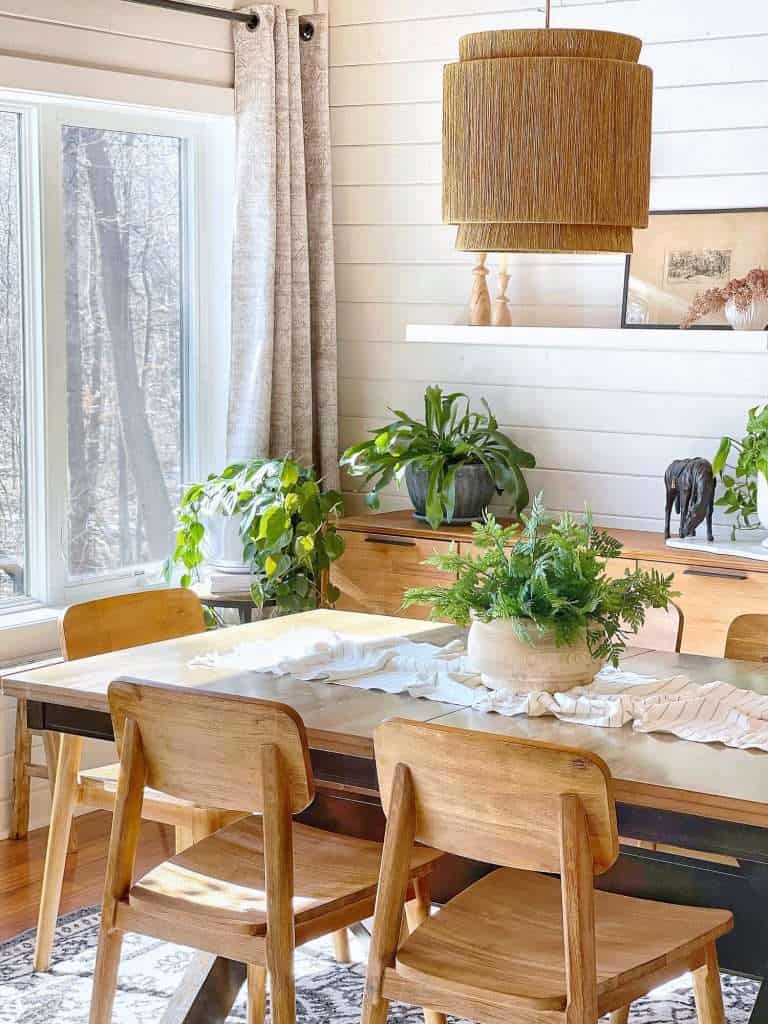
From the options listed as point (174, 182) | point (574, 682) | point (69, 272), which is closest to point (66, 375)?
point (69, 272)

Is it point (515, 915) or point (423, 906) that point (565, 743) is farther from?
point (423, 906)

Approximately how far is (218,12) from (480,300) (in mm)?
1157

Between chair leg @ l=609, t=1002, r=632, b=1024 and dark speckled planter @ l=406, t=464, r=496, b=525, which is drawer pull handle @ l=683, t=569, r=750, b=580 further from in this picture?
chair leg @ l=609, t=1002, r=632, b=1024

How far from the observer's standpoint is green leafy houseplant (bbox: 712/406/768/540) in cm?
401

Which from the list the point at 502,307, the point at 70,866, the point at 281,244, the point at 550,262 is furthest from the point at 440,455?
the point at 70,866

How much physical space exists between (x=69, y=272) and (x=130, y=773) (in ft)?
7.56

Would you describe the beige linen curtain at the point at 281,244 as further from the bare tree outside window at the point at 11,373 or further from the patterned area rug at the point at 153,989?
the patterned area rug at the point at 153,989

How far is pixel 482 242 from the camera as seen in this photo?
2.78m

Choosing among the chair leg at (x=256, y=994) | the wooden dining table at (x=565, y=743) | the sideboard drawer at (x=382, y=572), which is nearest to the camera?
the wooden dining table at (x=565, y=743)

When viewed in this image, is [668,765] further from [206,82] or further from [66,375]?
[206,82]

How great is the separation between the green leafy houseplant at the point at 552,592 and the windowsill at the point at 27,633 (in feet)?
5.72

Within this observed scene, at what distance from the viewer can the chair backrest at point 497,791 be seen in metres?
2.06

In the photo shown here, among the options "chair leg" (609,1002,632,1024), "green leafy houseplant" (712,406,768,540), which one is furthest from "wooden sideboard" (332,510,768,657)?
"chair leg" (609,1002,632,1024)

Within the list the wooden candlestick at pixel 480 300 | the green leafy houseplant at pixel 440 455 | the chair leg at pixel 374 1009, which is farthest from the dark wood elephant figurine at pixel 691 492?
the chair leg at pixel 374 1009
